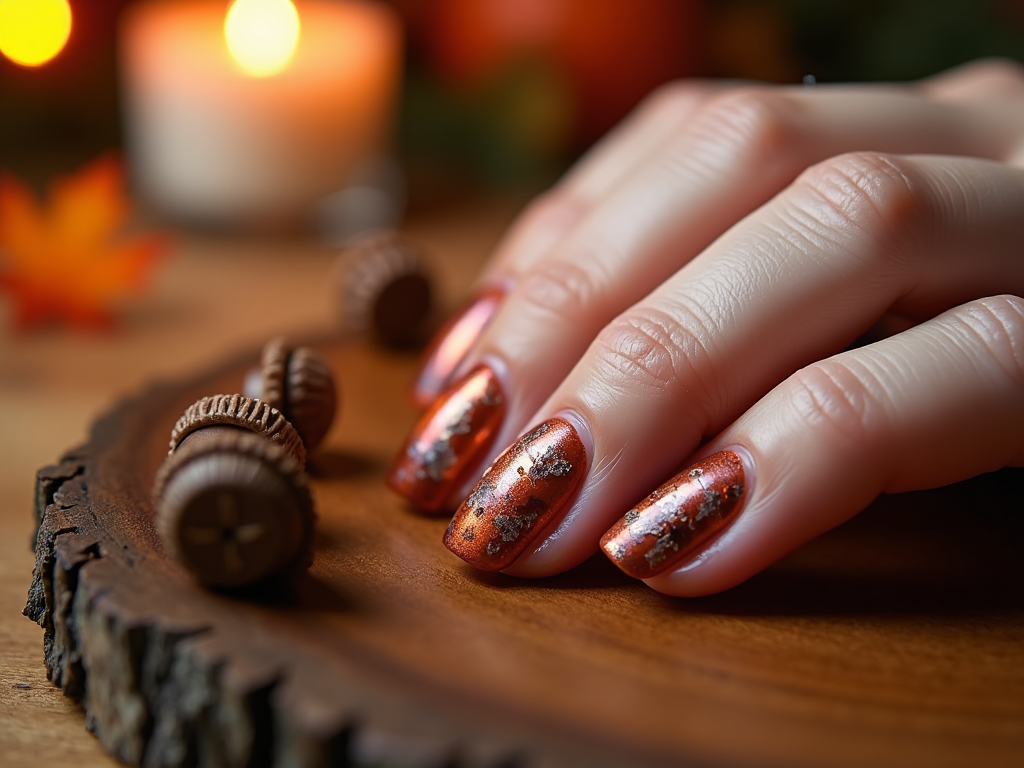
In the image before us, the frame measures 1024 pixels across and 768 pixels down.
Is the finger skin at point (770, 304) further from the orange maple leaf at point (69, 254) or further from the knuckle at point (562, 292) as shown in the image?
the orange maple leaf at point (69, 254)

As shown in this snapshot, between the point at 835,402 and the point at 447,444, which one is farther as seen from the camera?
the point at 447,444

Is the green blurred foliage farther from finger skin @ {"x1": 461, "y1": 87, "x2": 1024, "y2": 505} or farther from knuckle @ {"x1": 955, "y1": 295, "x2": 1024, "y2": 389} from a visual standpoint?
knuckle @ {"x1": 955, "y1": 295, "x2": 1024, "y2": 389}

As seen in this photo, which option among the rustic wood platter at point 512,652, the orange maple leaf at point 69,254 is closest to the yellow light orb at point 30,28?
the orange maple leaf at point 69,254

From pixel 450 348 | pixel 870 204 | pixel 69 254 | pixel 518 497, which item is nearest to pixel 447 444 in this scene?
pixel 518 497

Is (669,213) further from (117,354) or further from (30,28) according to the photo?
(117,354)

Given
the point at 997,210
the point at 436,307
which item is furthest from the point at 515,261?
the point at 997,210

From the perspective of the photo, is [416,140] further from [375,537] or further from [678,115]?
[375,537]

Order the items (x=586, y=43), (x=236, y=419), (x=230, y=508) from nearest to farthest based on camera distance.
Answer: (x=230, y=508) < (x=236, y=419) < (x=586, y=43)

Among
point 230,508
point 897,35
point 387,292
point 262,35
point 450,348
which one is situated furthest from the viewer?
point 897,35
